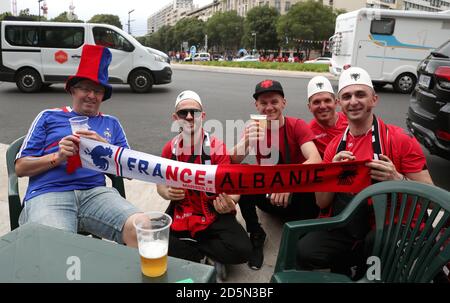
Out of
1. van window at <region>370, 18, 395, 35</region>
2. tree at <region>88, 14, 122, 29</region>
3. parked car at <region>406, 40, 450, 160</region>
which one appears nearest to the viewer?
parked car at <region>406, 40, 450, 160</region>

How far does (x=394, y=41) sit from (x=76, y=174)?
1279 centimetres

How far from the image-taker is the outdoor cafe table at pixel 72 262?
4.84 ft

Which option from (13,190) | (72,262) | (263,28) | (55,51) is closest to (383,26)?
(55,51)

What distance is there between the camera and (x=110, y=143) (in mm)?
2787

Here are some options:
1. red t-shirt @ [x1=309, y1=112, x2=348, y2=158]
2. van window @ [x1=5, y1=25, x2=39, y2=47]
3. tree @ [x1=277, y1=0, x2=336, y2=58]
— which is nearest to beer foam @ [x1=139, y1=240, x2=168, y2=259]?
red t-shirt @ [x1=309, y1=112, x2=348, y2=158]

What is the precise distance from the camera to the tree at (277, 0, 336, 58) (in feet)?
165

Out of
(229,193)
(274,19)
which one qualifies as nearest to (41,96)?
(229,193)

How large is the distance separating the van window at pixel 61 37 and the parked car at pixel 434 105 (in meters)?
9.46

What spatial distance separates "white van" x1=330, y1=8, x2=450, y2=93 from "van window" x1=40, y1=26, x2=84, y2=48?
889cm

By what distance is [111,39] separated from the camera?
37.3ft

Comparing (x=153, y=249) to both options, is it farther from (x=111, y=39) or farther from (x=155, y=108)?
(x=111, y=39)

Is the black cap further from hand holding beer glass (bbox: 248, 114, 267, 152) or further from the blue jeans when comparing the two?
the blue jeans

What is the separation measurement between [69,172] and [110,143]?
1.16ft
